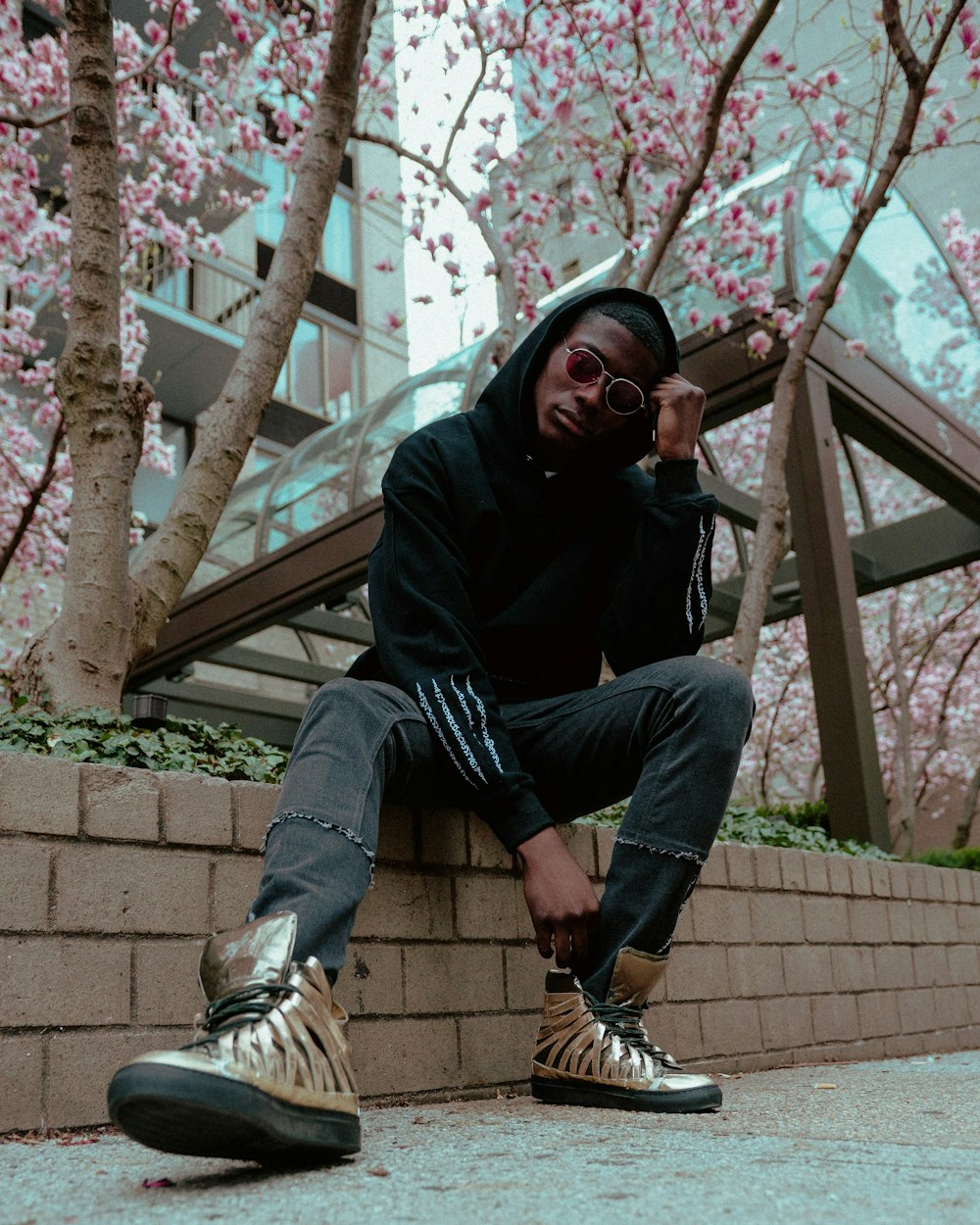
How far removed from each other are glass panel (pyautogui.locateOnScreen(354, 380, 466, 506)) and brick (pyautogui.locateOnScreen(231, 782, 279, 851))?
4.54 m

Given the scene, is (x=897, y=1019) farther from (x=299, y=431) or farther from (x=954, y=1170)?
(x=299, y=431)

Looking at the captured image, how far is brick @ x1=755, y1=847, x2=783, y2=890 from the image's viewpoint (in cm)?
319

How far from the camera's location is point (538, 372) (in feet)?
7.09

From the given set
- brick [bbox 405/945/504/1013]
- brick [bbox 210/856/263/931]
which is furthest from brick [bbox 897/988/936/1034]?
brick [bbox 210/856/263/931]

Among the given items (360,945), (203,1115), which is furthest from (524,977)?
(203,1115)

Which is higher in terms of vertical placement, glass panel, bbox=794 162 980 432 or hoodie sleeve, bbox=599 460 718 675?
glass panel, bbox=794 162 980 432

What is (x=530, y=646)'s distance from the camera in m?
2.07

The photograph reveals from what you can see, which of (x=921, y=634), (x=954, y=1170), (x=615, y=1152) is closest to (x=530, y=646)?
(x=615, y=1152)

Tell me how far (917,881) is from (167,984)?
326 centimetres

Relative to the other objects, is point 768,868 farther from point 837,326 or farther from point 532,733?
point 837,326

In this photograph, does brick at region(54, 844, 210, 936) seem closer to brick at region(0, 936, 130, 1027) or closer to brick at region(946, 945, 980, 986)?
brick at region(0, 936, 130, 1027)

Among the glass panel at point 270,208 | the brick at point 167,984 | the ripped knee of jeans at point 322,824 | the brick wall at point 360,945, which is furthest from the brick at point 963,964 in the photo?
the glass panel at point 270,208

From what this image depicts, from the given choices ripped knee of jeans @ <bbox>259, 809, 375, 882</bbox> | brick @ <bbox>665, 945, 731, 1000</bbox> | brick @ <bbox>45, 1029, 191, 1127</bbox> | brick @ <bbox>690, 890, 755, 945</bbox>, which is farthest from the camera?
brick @ <bbox>690, 890, 755, 945</bbox>

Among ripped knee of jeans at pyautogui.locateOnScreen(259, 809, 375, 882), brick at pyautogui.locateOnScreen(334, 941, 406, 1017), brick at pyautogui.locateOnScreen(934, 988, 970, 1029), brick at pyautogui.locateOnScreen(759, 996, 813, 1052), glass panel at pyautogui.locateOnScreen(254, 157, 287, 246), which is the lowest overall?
brick at pyautogui.locateOnScreen(934, 988, 970, 1029)
